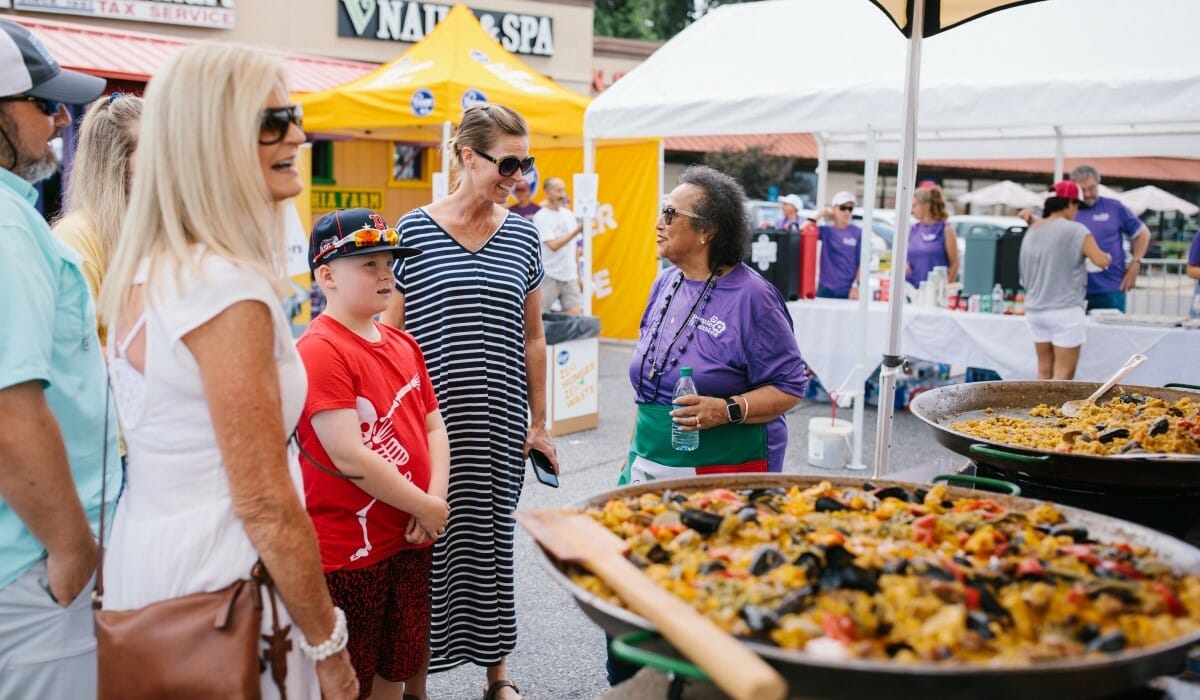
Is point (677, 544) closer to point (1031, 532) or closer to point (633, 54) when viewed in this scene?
point (1031, 532)

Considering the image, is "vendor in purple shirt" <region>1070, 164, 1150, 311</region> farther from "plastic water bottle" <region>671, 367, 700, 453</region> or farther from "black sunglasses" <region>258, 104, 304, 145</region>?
"black sunglasses" <region>258, 104, 304, 145</region>

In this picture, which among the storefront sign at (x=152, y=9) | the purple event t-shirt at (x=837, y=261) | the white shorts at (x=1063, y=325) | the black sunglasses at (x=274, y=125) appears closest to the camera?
the black sunglasses at (x=274, y=125)

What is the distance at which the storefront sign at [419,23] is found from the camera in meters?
15.9

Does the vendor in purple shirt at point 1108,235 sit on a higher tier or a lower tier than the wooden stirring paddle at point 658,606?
higher

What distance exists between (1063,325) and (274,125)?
729cm

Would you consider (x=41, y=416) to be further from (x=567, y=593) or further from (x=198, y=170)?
(x=567, y=593)

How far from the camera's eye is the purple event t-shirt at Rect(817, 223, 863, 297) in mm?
10367

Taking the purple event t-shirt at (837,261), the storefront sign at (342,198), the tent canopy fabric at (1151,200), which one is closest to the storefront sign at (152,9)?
the storefront sign at (342,198)

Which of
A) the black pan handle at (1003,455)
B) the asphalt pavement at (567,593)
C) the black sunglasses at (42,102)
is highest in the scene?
the black sunglasses at (42,102)

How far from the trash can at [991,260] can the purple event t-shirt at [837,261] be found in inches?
44.3

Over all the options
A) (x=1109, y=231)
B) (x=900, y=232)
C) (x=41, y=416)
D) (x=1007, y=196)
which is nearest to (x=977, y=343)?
(x=1109, y=231)

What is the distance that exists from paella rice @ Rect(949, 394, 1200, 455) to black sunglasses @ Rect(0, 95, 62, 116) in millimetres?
2542

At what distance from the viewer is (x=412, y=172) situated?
15.5m

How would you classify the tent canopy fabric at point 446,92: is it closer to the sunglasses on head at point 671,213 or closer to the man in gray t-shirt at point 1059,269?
the man in gray t-shirt at point 1059,269
